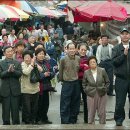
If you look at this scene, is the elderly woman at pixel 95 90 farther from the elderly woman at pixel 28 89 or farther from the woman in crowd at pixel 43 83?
the elderly woman at pixel 28 89

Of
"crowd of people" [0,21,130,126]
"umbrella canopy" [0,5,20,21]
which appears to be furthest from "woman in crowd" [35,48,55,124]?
"umbrella canopy" [0,5,20,21]

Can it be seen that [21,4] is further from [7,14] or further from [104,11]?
[104,11]

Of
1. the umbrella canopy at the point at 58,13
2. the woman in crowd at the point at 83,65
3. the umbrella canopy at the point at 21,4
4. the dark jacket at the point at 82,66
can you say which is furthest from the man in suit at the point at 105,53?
the umbrella canopy at the point at 58,13

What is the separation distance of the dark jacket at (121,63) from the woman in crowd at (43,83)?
1.86 m

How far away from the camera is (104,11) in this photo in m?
16.2

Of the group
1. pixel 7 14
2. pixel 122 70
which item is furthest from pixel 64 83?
pixel 7 14

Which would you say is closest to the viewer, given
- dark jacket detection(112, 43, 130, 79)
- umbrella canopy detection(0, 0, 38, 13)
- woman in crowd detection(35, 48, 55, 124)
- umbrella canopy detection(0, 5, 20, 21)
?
dark jacket detection(112, 43, 130, 79)

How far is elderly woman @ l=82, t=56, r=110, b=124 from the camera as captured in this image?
9.95 m

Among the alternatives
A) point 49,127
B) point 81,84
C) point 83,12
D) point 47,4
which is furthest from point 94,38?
point 47,4

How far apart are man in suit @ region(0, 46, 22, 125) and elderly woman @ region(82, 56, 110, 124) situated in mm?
1364

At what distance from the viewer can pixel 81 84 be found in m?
10.8

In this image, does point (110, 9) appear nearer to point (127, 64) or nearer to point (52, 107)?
point (52, 107)

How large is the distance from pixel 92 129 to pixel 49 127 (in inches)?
32.4

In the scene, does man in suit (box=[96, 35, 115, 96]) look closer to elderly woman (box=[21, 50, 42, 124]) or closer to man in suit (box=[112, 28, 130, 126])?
elderly woman (box=[21, 50, 42, 124])
